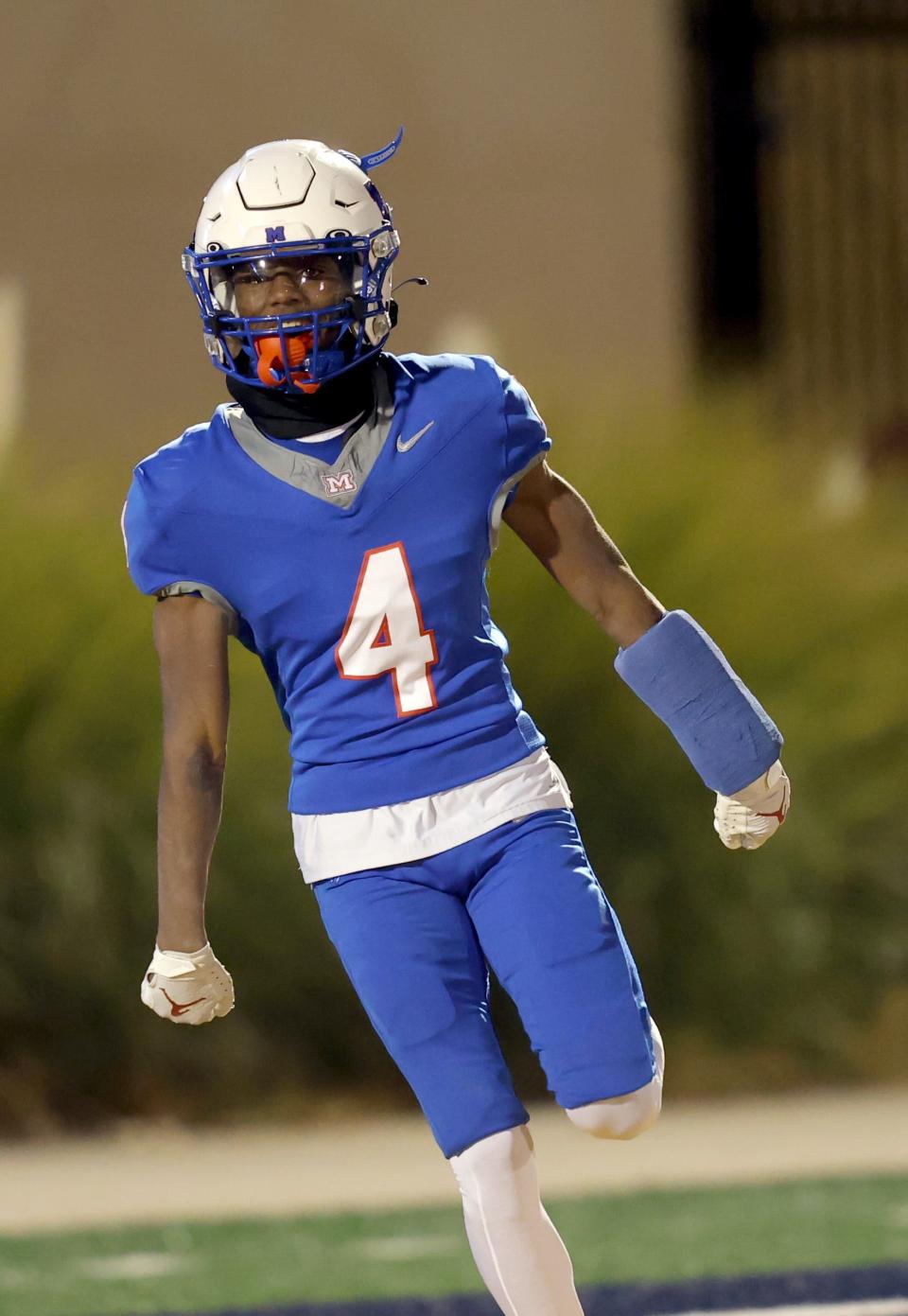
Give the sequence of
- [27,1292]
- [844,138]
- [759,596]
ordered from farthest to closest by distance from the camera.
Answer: [844,138]
[759,596]
[27,1292]

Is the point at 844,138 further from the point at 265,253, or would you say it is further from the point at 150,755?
the point at 265,253

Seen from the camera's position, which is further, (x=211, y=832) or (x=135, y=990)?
(x=135, y=990)

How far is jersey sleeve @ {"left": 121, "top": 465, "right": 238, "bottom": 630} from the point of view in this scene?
3.56 metres

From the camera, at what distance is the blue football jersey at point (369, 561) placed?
3555mm

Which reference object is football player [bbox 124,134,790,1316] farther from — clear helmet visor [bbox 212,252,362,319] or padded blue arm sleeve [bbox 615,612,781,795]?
padded blue arm sleeve [bbox 615,612,781,795]

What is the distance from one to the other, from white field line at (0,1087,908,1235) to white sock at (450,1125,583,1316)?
2659 mm

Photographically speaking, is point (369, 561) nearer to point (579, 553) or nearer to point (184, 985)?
point (579, 553)

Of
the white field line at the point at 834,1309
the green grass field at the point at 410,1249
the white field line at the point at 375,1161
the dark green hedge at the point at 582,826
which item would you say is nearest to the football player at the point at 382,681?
the white field line at the point at 834,1309

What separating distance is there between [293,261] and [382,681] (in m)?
0.65

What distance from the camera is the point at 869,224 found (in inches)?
455

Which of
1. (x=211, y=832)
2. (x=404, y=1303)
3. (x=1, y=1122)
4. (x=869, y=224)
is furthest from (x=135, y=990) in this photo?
(x=869, y=224)

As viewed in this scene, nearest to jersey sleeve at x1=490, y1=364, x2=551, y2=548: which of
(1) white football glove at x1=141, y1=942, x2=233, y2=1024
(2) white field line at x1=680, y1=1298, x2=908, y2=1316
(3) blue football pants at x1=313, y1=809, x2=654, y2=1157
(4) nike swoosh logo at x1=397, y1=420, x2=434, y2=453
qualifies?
(4) nike swoosh logo at x1=397, y1=420, x2=434, y2=453

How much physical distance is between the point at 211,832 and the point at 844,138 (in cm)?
854

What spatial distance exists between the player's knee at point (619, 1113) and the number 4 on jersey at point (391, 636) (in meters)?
0.65
